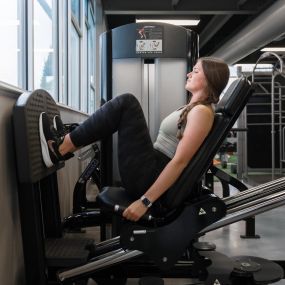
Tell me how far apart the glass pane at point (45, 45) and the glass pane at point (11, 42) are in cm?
42

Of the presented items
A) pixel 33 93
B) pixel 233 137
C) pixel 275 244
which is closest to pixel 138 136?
pixel 33 93

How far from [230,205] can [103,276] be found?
70cm

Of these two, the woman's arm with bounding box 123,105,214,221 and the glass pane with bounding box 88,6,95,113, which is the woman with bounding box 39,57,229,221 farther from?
the glass pane with bounding box 88,6,95,113

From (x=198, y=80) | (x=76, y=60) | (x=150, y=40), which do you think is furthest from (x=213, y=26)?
(x=198, y=80)

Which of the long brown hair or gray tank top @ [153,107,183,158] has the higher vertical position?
the long brown hair

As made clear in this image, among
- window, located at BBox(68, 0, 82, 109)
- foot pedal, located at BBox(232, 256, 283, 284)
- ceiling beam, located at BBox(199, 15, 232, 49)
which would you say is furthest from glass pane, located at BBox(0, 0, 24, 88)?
ceiling beam, located at BBox(199, 15, 232, 49)

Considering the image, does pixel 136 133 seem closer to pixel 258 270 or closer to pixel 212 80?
pixel 212 80

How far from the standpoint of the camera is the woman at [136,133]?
1.70 metres

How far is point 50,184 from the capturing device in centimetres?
212

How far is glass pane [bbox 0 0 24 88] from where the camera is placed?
2146 millimetres

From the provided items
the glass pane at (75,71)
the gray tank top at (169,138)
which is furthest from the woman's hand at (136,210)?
the glass pane at (75,71)

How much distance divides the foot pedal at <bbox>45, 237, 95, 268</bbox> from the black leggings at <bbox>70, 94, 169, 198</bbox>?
0.40 meters

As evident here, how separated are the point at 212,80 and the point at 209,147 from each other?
0.32 meters

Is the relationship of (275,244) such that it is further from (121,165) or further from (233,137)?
(233,137)
